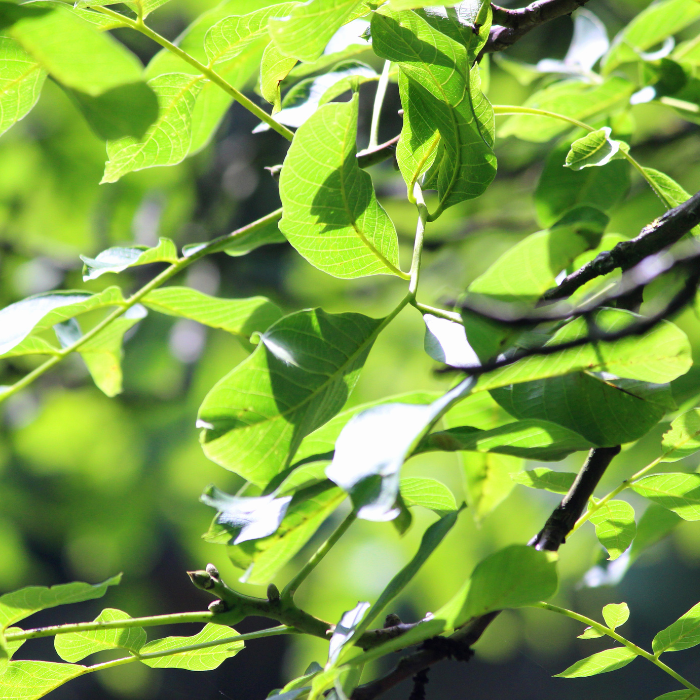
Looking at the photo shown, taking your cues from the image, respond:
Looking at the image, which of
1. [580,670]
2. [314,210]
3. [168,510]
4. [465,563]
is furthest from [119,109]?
[168,510]

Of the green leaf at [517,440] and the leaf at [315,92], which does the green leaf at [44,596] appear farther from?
the leaf at [315,92]

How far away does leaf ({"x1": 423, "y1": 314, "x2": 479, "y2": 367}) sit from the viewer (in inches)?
12.3

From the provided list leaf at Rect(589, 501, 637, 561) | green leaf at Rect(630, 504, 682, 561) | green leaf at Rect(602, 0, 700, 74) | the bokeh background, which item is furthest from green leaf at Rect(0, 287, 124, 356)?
the bokeh background

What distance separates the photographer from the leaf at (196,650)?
1.25 ft

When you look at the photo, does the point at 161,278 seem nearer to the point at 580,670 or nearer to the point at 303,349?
the point at 303,349

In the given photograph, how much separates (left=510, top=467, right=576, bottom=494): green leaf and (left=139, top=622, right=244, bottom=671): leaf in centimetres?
20

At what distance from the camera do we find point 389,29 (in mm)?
300

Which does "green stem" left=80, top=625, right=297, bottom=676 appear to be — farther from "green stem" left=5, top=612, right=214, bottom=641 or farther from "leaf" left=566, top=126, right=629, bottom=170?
"leaf" left=566, top=126, right=629, bottom=170

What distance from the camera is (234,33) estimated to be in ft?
1.30

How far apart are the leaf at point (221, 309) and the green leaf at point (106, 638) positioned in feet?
0.71

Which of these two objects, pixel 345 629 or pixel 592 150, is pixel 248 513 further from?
pixel 592 150

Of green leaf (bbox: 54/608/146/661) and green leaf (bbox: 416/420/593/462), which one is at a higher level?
green leaf (bbox: 416/420/593/462)

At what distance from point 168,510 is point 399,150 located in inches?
71.3

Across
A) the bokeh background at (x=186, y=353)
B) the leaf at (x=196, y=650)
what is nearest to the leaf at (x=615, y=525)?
the leaf at (x=196, y=650)
